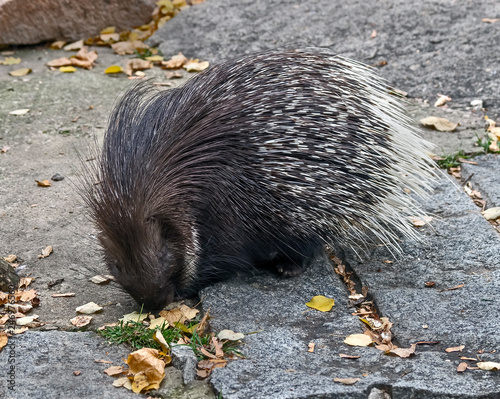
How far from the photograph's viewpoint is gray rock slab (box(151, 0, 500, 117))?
14.7 feet

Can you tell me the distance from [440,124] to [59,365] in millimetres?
2861

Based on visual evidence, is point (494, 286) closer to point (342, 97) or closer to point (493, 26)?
point (342, 97)

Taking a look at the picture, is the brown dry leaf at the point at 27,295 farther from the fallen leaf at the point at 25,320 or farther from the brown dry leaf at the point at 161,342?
the brown dry leaf at the point at 161,342

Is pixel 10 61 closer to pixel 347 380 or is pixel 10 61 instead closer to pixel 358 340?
pixel 358 340

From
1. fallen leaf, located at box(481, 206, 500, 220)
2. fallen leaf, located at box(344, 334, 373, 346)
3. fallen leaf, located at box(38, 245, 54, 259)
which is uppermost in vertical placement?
fallen leaf, located at box(481, 206, 500, 220)

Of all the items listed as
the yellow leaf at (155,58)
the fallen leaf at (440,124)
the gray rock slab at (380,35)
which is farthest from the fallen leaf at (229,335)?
the yellow leaf at (155,58)

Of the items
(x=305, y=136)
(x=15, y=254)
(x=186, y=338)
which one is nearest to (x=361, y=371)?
(x=186, y=338)

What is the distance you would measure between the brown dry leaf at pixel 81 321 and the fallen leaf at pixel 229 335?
56cm

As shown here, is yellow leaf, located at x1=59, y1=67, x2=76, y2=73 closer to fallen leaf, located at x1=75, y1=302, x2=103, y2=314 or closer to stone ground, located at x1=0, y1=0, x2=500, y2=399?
stone ground, located at x1=0, y1=0, x2=500, y2=399

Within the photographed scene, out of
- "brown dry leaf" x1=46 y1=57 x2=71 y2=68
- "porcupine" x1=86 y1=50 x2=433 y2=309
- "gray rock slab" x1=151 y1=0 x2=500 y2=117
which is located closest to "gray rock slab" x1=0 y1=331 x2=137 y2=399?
"porcupine" x1=86 y1=50 x2=433 y2=309

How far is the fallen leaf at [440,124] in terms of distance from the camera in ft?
13.3

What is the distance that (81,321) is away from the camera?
2553 millimetres

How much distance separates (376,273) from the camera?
9.30 feet

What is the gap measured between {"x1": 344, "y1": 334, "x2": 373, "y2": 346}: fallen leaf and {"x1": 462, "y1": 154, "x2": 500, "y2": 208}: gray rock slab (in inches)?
52.3
